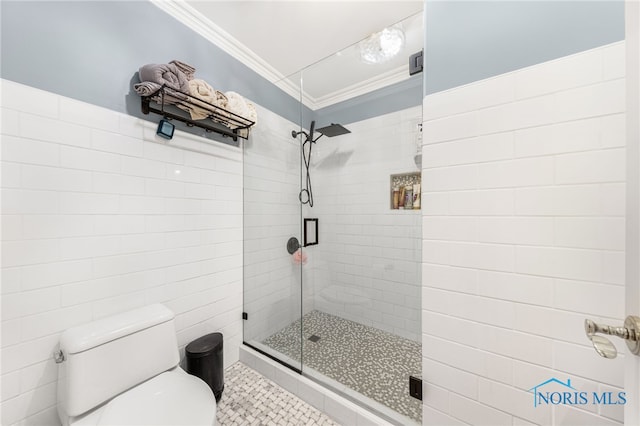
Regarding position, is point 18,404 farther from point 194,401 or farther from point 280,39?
point 280,39

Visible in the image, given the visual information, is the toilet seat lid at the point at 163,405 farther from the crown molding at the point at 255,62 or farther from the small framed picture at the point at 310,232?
the crown molding at the point at 255,62

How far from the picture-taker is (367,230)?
210cm

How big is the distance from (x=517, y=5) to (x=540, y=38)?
16cm

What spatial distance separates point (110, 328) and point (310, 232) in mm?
1440

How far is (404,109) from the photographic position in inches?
71.9

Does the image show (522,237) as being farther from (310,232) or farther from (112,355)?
(112,355)

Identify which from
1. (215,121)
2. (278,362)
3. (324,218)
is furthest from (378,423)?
(215,121)

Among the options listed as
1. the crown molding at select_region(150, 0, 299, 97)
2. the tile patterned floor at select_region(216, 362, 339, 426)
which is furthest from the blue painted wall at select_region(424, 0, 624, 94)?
the tile patterned floor at select_region(216, 362, 339, 426)

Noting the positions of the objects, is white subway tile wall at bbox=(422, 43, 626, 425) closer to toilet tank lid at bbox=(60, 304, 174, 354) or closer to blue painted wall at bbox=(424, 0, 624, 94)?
blue painted wall at bbox=(424, 0, 624, 94)

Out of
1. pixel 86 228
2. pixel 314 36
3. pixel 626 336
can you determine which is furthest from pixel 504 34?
pixel 86 228

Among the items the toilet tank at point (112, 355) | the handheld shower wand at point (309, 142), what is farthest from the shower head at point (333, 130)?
the toilet tank at point (112, 355)

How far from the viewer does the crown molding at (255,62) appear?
4.71 ft

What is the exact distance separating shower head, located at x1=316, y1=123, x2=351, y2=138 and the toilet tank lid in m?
1.82

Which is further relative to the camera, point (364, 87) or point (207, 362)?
point (364, 87)
